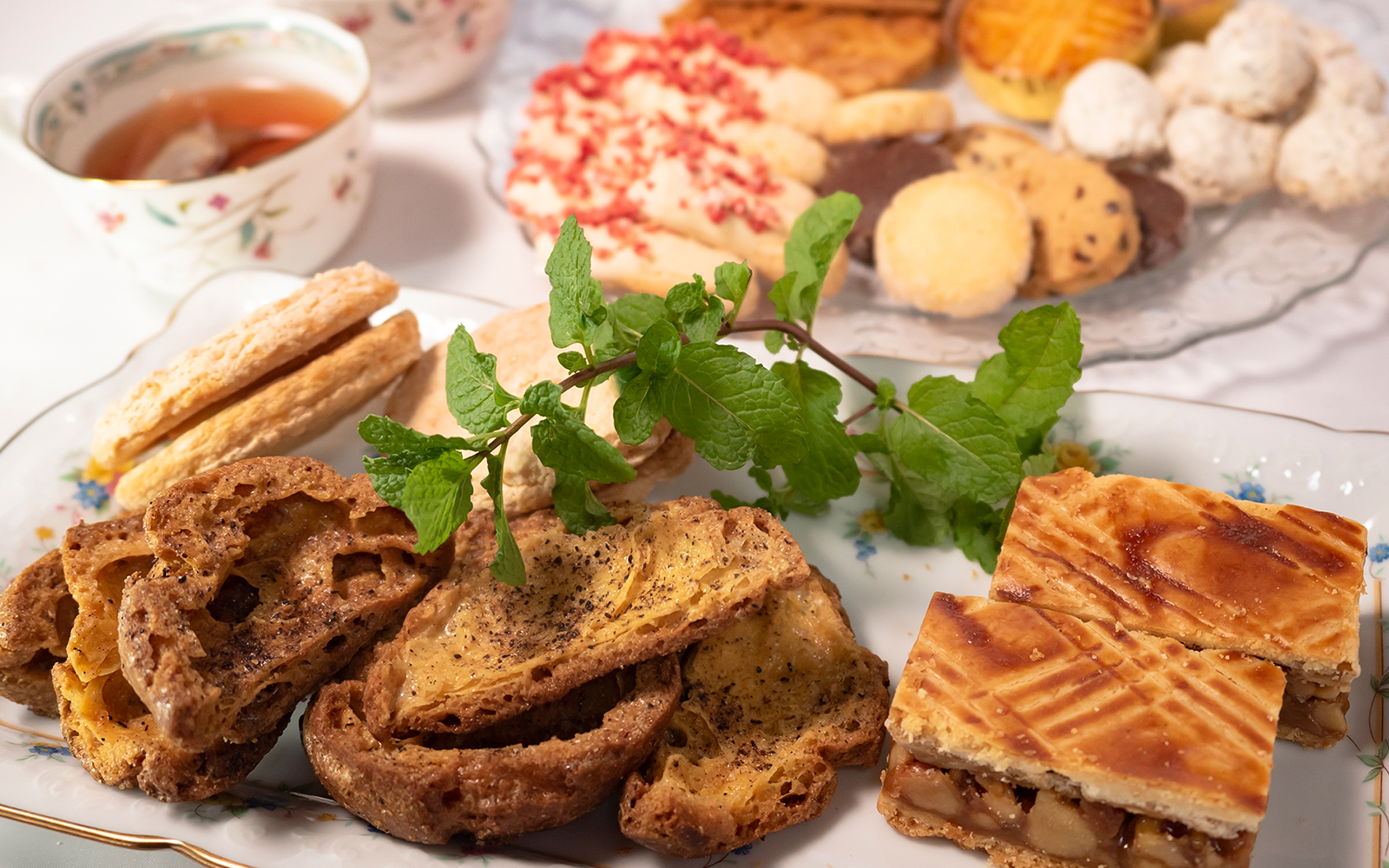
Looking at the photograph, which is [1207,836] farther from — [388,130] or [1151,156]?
[388,130]

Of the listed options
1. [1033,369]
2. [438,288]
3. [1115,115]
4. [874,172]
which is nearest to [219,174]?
[438,288]

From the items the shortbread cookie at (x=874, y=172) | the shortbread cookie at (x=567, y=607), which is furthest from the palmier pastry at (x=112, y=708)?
the shortbread cookie at (x=874, y=172)

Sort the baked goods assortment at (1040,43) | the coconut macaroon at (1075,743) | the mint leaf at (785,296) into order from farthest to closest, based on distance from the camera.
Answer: the baked goods assortment at (1040,43)
the mint leaf at (785,296)
the coconut macaroon at (1075,743)

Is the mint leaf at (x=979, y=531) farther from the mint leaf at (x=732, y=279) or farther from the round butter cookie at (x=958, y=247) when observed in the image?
the round butter cookie at (x=958, y=247)

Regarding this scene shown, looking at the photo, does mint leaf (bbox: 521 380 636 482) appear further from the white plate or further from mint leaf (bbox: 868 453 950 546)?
mint leaf (bbox: 868 453 950 546)

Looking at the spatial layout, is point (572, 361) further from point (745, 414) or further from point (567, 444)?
point (745, 414)

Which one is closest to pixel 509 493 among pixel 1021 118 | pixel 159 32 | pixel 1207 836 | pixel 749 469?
pixel 749 469
